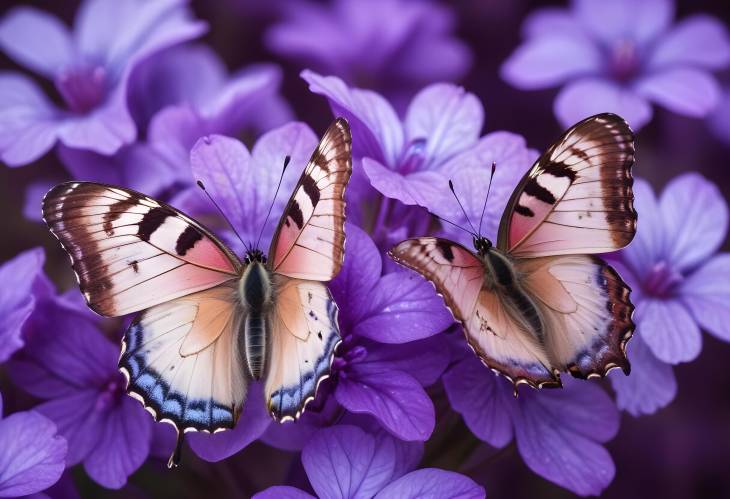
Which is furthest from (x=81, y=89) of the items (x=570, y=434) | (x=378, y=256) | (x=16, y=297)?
(x=570, y=434)

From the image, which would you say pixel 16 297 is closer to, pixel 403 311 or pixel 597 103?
pixel 403 311

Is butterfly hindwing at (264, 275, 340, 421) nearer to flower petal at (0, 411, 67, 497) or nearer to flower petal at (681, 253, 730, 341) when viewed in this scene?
flower petal at (0, 411, 67, 497)

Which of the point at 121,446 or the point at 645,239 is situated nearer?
the point at 121,446

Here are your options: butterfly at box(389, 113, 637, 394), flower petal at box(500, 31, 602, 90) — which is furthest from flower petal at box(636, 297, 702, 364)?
flower petal at box(500, 31, 602, 90)

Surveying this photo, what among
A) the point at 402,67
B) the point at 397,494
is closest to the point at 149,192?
the point at 397,494

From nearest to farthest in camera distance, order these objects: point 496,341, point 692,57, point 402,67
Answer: point 496,341
point 692,57
point 402,67

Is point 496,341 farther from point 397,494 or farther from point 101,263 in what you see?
point 101,263
